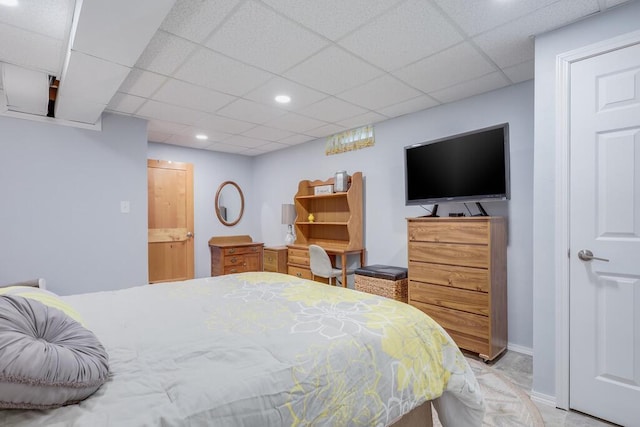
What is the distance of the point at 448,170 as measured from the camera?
2.97m

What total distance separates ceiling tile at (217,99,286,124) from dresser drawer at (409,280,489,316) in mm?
2341

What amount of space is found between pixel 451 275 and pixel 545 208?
0.98 m

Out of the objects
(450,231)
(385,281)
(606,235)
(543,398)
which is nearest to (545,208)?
(606,235)

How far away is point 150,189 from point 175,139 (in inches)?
33.1

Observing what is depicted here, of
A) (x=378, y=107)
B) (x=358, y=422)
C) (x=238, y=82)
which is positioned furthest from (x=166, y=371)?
(x=378, y=107)

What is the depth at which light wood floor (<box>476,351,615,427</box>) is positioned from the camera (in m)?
1.82

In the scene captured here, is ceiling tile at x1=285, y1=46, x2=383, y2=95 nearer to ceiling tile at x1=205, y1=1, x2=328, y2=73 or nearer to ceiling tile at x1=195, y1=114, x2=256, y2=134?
ceiling tile at x1=205, y1=1, x2=328, y2=73

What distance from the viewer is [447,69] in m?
2.51

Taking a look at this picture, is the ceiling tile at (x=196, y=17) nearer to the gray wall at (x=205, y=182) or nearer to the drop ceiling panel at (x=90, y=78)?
the drop ceiling panel at (x=90, y=78)

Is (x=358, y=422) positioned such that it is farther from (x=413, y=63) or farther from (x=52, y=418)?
(x=413, y=63)

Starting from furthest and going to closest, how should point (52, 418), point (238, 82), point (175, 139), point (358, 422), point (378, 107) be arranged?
point (175, 139) < point (378, 107) < point (238, 82) < point (358, 422) < point (52, 418)

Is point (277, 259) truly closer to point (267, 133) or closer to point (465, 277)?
point (267, 133)

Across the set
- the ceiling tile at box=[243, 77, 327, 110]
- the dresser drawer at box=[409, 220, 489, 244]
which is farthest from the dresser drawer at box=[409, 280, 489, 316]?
the ceiling tile at box=[243, 77, 327, 110]

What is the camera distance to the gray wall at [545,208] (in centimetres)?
200
